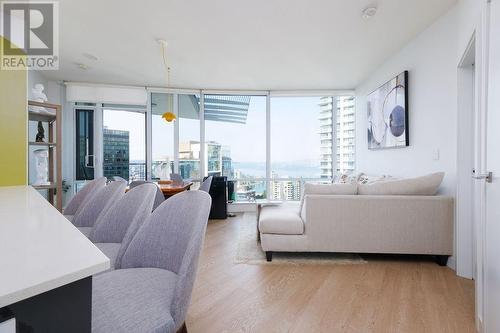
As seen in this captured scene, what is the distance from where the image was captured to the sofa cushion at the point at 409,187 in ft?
8.04

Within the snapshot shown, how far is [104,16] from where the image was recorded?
265 cm

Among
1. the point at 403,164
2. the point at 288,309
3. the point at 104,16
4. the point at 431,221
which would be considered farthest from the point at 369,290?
the point at 104,16

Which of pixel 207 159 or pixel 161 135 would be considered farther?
pixel 207 159

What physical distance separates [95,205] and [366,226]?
2475 mm

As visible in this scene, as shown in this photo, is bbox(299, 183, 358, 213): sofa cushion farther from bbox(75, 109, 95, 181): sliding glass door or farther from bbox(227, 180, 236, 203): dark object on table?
bbox(75, 109, 95, 181): sliding glass door

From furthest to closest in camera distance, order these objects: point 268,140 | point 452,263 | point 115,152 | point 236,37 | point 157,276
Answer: point 268,140 → point 115,152 → point 236,37 → point 452,263 → point 157,276

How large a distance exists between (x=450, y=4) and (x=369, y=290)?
2.83 meters

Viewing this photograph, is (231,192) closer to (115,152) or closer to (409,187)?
(115,152)

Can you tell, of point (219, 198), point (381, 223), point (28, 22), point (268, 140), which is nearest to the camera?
point (381, 223)

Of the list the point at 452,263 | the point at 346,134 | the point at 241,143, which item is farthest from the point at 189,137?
the point at 452,263

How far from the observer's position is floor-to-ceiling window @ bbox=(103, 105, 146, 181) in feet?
16.4

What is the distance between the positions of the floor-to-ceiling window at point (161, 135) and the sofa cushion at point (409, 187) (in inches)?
154

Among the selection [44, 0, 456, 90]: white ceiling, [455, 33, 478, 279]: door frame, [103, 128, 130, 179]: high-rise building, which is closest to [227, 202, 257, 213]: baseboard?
[103, 128, 130, 179]: high-rise building

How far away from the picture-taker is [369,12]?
2521 mm
